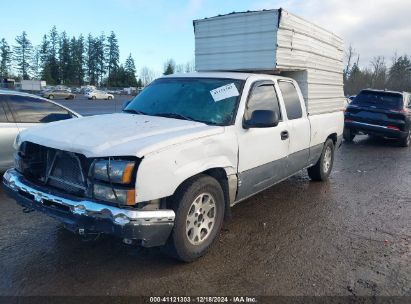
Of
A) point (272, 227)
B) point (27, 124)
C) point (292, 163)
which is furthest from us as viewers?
point (27, 124)

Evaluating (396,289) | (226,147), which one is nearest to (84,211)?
(226,147)

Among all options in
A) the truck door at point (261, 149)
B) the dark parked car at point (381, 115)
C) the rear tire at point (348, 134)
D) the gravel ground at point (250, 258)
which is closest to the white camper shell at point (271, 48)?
the truck door at point (261, 149)

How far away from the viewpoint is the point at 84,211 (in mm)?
3117

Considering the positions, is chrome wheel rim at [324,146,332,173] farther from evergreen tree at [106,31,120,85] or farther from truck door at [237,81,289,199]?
evergreen tree at [106,31,120,85]

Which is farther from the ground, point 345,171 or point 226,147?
point 226,147

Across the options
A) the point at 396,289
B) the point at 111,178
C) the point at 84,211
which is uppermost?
the point at 111,178

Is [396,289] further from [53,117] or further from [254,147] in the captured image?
[53,117]

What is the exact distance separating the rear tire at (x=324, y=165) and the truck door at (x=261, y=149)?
68.7 inches

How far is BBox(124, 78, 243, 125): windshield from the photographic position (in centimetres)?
426

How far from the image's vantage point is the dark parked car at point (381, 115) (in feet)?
38.8

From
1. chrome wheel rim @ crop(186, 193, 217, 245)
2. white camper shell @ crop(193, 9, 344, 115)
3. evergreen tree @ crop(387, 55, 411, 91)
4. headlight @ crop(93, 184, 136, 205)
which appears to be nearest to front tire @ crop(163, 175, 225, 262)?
chrome wheel rim @ crop(186, 193, 217, 245)

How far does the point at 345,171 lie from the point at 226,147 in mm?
5028

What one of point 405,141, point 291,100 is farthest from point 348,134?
point 291,100

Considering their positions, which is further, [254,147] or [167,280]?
[254,147]
